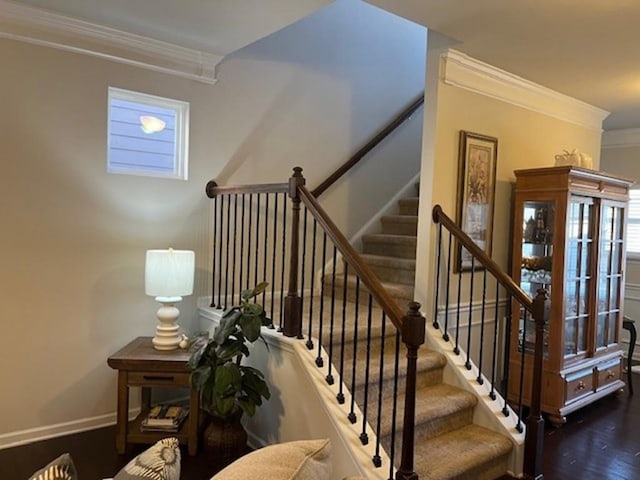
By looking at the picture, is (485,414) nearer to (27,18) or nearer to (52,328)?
(52,328)

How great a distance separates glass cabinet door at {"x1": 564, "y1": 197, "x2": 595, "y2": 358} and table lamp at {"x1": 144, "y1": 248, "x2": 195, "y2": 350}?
8.92 ft

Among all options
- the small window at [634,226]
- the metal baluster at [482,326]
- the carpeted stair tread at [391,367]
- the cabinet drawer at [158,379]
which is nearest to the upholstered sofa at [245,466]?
the carpeted stair tread at [391,367]

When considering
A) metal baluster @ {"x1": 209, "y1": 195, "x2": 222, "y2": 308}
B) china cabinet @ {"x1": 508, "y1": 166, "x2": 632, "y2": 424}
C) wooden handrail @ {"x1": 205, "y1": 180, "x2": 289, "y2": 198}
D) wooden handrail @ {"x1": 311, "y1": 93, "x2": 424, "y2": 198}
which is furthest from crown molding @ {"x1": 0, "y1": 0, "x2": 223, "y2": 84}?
china cabinet @ {"x1": 508, "y1": 166, "x2": 632, "y2": 424}

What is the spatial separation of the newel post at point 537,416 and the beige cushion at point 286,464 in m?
1.97

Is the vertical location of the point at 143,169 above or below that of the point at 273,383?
above

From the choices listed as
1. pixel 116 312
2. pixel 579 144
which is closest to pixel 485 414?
pixel 116 312

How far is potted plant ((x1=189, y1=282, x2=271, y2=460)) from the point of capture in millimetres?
2580

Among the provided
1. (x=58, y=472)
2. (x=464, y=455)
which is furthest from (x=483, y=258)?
(x=58, y=472)

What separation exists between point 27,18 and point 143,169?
108cm

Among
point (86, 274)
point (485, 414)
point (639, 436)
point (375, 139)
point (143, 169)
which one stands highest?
point (375, 139)

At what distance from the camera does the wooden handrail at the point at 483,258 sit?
2.89 meters

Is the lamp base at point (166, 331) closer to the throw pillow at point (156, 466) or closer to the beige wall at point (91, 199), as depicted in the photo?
the beige wall at point (91, 199)

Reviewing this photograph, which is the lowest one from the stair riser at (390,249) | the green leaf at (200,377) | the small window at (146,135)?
the green leaf at (200,377)

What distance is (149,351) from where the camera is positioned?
117 inches
